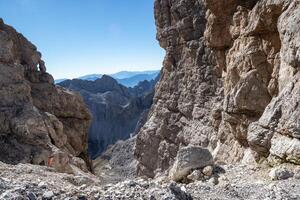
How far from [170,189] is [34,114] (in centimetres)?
2039

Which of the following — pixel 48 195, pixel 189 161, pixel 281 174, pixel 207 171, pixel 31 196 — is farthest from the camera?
pixel 189 161

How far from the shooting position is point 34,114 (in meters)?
27.6

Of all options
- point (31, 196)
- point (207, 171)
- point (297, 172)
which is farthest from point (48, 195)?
point (297, 172)

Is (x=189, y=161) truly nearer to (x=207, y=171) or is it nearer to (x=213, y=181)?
(x=207, y=171)

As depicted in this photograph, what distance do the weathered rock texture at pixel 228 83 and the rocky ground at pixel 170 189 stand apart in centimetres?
184

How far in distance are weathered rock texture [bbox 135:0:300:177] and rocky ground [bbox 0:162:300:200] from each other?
184 centimetres

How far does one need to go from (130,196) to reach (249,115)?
596 inches

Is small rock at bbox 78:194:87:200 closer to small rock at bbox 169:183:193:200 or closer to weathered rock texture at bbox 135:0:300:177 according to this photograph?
small rock at bbox 169:183:193:200

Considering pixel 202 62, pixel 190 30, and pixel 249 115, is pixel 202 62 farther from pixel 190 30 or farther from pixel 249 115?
pixel 249 115

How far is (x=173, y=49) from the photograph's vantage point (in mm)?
47969

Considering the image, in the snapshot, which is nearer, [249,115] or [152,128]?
[249,115]

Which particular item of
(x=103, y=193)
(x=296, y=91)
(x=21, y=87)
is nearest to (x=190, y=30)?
(x=21, y=87)

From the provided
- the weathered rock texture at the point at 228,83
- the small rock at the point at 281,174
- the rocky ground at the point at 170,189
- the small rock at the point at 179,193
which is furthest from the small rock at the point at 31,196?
the weathered rock texture at the point at 228,83

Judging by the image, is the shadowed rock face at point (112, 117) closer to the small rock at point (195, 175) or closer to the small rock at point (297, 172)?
the small rock at point (195, 175)
